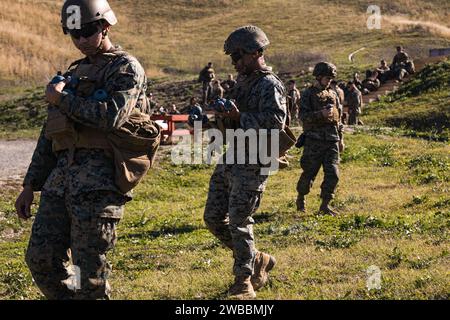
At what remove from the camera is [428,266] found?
8.80 meters

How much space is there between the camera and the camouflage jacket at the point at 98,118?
5.98 m

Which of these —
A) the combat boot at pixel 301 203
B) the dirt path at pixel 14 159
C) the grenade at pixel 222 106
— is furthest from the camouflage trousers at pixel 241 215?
the dirt path at pixel 14 159

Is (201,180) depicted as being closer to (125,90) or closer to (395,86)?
(125,90)

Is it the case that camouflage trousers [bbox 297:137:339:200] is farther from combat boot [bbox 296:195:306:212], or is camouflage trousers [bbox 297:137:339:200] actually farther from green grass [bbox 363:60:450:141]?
green grass [bbox 363:60:450:141]

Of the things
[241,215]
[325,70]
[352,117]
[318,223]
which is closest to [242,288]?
[241,215]

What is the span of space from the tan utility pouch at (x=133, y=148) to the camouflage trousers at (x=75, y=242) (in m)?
0.18

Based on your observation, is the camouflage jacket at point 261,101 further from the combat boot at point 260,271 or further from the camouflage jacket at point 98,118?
the camouflage jacket at point 98,118

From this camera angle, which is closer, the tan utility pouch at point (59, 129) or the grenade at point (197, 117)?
the tan utility pouch at point (59, 129)

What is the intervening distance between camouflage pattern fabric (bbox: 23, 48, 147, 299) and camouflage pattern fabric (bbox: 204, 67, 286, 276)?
1.64 m

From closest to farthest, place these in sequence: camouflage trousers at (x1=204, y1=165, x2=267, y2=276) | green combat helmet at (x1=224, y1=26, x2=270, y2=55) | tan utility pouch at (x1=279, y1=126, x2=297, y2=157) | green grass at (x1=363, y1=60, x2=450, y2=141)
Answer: camouflage trousers at (x1=204, y1=165, x2=267, y2=276) < green combat helmet at (x1=224, y1=26, x2=270, y2=55) < tan utility pouch at (x1=279, y1=126, x2=297, y2=157) < green grass at (x1=363, y1=60, x2=450, y2=141)

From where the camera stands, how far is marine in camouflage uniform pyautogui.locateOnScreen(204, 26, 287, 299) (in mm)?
7738

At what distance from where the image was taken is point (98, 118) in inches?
235

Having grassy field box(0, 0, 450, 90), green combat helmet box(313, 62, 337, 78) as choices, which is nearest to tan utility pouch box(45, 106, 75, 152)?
green combat helmet box(313, 62, 337, 78)

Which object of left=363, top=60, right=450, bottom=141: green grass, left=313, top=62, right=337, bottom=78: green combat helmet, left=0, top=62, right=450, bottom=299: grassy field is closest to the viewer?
left=0, top=62, right=450, bottom=299: grassy field
